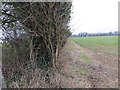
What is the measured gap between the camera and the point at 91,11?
594cm

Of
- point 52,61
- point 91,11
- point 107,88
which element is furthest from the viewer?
point 91,11

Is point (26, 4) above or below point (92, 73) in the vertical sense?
above

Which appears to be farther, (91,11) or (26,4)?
(91,11)

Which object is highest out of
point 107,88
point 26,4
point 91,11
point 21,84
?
point 91,11

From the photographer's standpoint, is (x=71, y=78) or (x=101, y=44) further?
(x=101, y=44)

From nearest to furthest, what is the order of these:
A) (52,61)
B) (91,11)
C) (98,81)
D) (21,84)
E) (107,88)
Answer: (21,84)
(107,88)
(98,81)
(52,61)
(91,11)

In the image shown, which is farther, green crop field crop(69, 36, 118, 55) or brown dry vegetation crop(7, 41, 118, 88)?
green crop field crop(69, 36, 118, 55)

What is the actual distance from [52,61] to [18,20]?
181cm

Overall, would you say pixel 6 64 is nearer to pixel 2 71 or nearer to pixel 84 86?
pixel 2 71

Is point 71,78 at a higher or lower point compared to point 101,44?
lower

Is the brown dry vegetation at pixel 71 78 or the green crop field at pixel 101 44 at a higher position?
the green crop field at pixel 101 44

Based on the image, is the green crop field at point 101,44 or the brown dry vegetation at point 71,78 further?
the green crop field at point 101,44

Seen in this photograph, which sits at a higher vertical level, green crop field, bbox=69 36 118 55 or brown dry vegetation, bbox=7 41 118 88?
green crop field, bbox=69 36 118 55

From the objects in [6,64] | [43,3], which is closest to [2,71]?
[6,64]
